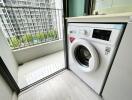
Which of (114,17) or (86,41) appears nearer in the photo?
(114,17)

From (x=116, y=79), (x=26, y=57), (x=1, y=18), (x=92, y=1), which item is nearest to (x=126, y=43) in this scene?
(x=116, y=79)

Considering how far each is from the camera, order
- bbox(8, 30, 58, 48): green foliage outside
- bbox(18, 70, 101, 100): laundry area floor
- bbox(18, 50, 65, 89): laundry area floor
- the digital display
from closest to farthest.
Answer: the digital display < bbox(18, 70, 101, 100): laundry area floor < bbox(18, 50, 65, 89): laundry area floor < bbox(8, 30, 58, 48): green foliage outside

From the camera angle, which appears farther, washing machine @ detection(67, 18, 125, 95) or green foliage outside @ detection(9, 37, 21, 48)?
green foliage outside @ detection(9, 37, 21, 48)

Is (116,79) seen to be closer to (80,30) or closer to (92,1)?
(80,30)

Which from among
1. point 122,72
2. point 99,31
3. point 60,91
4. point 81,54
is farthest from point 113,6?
point 60,91

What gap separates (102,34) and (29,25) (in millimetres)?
1809

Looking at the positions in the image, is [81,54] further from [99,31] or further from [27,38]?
[27,38]

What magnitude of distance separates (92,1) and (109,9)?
13.4 inches

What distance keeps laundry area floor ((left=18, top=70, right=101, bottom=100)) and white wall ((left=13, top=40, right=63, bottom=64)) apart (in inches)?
32.9

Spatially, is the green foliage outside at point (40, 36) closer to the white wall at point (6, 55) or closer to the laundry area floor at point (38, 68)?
the laundry area floor at point (38, 68)

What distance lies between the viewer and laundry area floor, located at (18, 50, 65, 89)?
139 cm

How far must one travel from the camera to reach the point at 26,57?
183 centimetres

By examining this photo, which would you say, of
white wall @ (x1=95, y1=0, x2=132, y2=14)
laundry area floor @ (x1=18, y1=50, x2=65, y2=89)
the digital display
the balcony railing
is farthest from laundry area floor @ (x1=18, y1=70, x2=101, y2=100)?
white wall @ (x1=95, y1=0, x2=132, y2=14)

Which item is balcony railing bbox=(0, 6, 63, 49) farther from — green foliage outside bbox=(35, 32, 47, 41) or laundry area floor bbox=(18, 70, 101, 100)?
laundry area floor bbox=(18, 70, 101, 100)
